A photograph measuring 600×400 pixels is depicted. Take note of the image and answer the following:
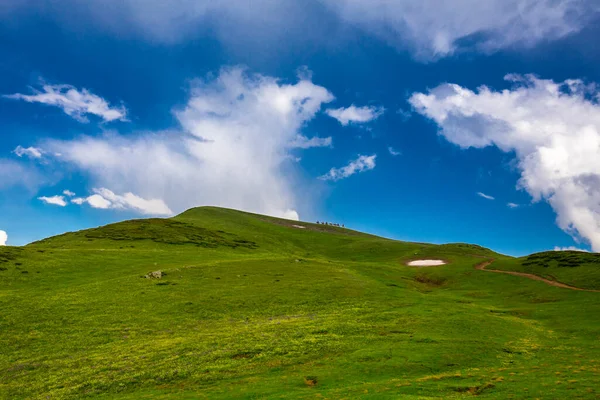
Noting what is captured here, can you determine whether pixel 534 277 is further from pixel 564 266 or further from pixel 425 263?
pixel 425 263

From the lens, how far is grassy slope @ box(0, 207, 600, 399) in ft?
86.3

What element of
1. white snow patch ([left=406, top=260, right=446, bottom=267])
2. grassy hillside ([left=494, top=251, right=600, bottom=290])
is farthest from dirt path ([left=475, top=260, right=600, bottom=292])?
white snow patch ([left=406, top=260, right=446, bottom=267])

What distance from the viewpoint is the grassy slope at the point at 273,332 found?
26.3 m

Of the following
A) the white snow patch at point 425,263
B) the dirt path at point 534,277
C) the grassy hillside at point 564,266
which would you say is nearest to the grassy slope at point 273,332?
the dirt path at point 534,277

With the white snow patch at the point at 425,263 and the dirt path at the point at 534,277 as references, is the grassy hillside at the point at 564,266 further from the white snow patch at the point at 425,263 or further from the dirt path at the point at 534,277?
the white snow patch at the point at 425,263

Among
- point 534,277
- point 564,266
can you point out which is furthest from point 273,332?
point 564,266

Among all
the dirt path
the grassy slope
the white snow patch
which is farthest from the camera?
the white snow patch

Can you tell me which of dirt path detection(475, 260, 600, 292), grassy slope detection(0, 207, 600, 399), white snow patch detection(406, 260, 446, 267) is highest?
white snow patch detection(406, 260, 446, 267)

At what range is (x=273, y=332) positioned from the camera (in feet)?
124

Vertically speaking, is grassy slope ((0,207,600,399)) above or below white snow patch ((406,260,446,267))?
below

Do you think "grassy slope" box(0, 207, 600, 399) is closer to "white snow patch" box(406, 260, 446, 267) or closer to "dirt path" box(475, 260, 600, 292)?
"dirt path" box(475, 260, 600, 292)

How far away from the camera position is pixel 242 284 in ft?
190

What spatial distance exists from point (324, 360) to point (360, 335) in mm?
7484

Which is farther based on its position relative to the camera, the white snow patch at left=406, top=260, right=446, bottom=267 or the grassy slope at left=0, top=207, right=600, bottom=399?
the white snow patch at left=406, top=260, right=446, bottom=267
